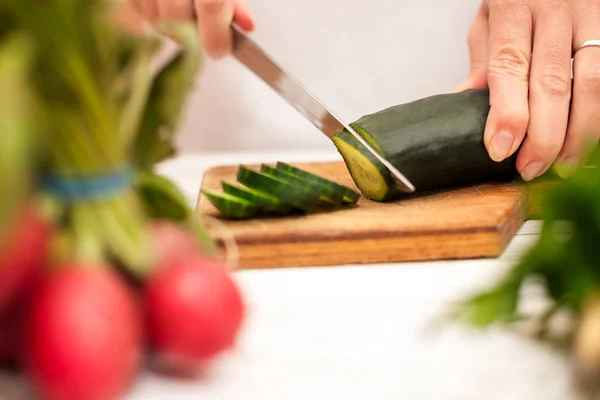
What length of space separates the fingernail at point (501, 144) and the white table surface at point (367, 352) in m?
0.42

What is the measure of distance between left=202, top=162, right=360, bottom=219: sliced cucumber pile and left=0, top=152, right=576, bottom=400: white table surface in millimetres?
184

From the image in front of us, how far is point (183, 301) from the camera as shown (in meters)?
0.65

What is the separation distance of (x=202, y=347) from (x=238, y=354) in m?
0.13

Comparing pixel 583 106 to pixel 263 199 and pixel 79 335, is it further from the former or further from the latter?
pixel 79 335

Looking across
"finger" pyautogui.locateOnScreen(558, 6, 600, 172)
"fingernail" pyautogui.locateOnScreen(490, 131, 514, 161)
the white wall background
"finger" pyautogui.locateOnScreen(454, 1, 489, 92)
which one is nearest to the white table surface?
"fingernail" pyautogui.locateOnScreen(490, 131, 514, 161)

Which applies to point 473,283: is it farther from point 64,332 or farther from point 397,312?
point 64,332

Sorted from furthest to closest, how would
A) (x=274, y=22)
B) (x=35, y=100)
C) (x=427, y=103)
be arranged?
(x=274, y=22) < (x=427, y=103) < (x=35, y=100)

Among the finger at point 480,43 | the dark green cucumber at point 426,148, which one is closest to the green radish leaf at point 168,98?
the dark green cucumber at point 426,148

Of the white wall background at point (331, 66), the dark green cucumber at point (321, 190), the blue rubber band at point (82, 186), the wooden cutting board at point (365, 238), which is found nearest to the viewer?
the blue rubber band at point (82, 186)

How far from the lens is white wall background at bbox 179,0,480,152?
2.07 meters

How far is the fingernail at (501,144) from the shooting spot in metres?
1.42

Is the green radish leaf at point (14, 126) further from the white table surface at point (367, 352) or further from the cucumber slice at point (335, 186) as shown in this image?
the cucumber slice at point (335, 186)

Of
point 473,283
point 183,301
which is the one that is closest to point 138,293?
point 183,301

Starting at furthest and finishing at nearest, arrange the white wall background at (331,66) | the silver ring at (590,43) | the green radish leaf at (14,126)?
the white wall background at (331,66), the silver ring at (590,43), the green radish leaf at (14,126)
